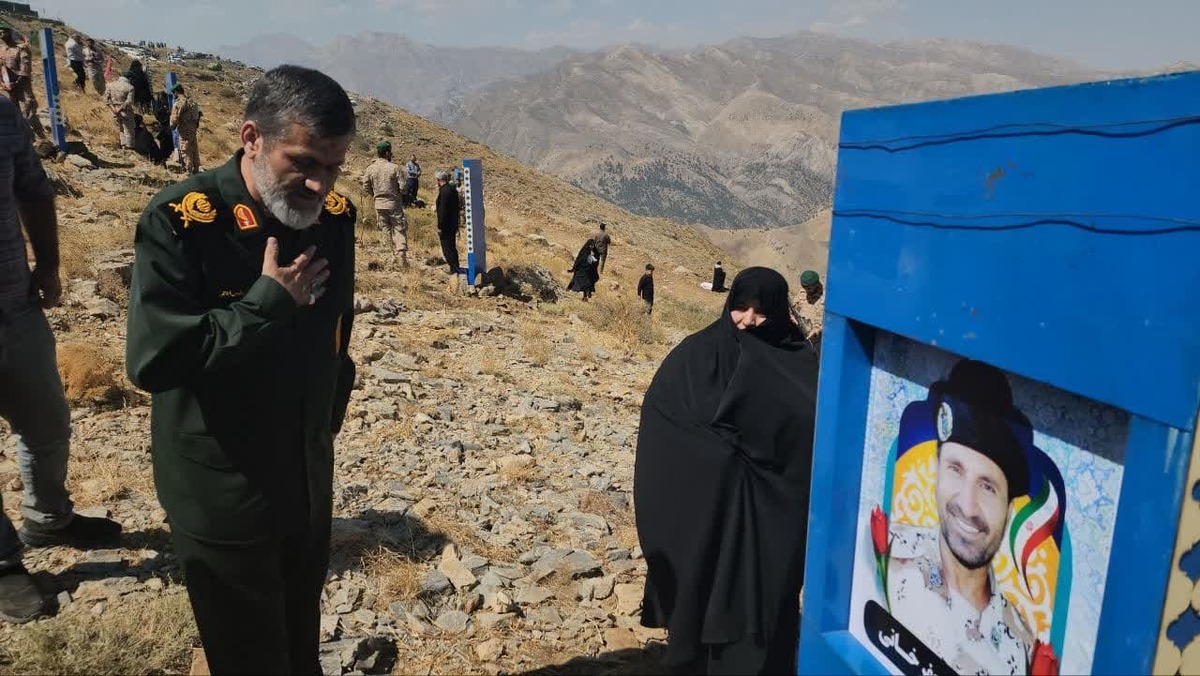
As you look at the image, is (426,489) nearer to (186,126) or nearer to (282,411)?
(282,411)

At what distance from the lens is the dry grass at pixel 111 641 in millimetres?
2461

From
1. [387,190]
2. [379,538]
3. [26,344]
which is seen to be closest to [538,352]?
[387,190]

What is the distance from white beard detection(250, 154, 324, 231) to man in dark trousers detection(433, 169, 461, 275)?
8.59 m

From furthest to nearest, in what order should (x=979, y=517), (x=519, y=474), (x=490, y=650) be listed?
(x=519, y=474) < (x=490, y=650) < (x=979, y=517)

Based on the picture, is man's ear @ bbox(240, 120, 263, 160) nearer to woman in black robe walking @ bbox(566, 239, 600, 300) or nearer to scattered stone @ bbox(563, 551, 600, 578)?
scattered stone @ bbox(563, 551, 600, 578)

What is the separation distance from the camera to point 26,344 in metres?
2.63

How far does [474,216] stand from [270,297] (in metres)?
8.31

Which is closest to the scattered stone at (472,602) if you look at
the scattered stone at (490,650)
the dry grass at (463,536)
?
the scattered stone at (490,650)

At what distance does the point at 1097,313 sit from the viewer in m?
1.04

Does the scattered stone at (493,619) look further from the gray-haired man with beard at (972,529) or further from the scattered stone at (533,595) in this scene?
the gray-haired man with beard at (972,529)

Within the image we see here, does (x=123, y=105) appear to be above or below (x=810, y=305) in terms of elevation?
above

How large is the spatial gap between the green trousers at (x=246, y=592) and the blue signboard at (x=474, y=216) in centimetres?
791

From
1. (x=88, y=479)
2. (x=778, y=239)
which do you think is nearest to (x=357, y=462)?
(x=88, y=479)

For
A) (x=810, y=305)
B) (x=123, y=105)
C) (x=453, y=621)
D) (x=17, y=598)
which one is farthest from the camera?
(x=123, y=105)
